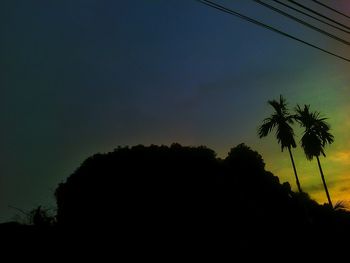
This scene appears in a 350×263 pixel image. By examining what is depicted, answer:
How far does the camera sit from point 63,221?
3425 centimetres

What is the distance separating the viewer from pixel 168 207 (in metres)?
32.2

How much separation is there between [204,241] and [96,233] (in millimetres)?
6859

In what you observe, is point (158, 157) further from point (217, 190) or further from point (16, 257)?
point (16, 257)

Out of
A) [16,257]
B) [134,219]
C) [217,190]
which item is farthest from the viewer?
[217,190]

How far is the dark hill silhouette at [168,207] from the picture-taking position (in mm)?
31391

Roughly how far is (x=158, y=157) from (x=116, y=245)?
7156mm

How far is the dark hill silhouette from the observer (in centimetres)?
3139

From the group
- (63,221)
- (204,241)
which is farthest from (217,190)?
(63,221)

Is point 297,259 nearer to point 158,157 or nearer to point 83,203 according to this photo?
point 158,157

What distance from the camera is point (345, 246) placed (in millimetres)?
38031

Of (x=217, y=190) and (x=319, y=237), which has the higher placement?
(x=217, y=190)

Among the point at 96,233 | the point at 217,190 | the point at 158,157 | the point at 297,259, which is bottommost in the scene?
the point at 297,259

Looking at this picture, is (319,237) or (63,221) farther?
(319,237)

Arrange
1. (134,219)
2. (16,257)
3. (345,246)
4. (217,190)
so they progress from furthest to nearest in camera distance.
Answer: (345,246)
(217,190)
(134,219)
(16,257)
